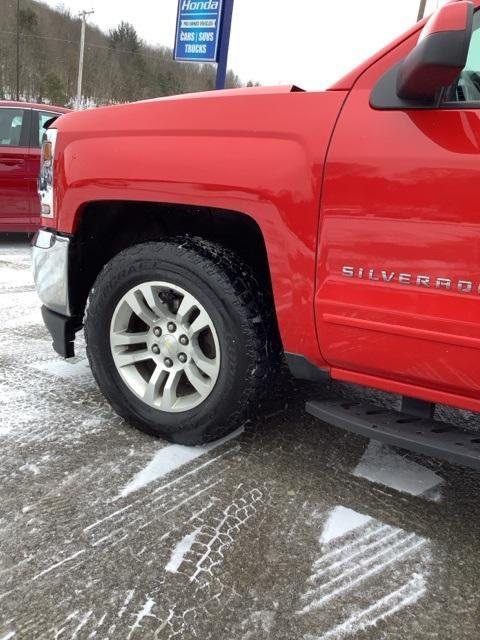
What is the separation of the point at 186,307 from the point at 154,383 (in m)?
0.38

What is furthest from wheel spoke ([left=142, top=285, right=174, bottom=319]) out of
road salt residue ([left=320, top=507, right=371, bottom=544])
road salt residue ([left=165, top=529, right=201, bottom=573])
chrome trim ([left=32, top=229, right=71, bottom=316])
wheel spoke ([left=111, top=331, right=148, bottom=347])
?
road salt residue ([left=320, top=507, right=371, bottom=544])

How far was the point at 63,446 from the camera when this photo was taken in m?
2.30

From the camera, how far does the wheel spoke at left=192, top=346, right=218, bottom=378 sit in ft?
7.32

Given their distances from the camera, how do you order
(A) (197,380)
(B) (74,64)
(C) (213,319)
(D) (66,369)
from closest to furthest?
(C) (213,319), (A) (197,380), (D) (66,369), (B) (74,64)

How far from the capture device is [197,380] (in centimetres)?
228

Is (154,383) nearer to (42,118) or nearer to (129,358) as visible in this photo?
(129,358)

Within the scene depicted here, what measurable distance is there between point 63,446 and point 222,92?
1588 mm

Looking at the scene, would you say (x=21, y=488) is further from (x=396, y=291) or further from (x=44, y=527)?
(x=396, y=291)

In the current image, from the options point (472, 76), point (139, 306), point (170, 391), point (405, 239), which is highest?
point (472, 76)

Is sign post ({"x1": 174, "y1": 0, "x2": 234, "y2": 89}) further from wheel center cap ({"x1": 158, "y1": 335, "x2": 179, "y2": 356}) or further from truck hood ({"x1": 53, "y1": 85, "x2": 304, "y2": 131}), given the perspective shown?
wheel center cap ({"x1": 158, "y1": 335, "x2": 179, "y2": 356})

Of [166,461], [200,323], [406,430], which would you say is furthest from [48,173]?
[406,430]

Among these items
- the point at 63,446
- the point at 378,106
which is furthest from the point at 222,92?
the point at 63,446

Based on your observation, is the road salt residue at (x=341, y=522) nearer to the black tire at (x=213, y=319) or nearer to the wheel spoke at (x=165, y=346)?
the black tire at (x=213, y=319)

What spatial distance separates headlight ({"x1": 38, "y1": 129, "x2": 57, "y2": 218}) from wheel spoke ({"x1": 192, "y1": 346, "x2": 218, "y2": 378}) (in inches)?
38.6
